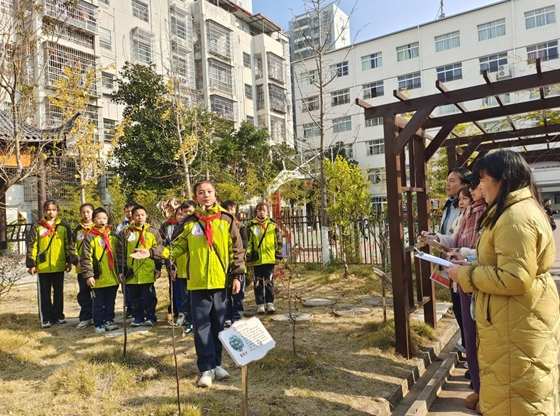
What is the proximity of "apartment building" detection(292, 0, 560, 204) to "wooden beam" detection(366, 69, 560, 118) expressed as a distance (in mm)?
22635

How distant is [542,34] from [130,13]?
27.8 m

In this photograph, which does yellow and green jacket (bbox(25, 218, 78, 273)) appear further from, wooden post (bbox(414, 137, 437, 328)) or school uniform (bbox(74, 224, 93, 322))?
wooden post (bbox(414, 137, 437, 328))

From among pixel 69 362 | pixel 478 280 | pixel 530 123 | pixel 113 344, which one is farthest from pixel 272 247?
pixel 530 123

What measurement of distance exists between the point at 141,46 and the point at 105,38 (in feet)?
8.45

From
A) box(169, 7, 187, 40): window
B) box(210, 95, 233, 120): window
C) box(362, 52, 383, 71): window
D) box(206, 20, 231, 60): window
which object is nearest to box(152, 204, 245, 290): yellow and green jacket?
box(210, 95, 233, 120): window

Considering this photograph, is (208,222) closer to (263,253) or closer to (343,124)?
(263,253)

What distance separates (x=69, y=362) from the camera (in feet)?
15.2

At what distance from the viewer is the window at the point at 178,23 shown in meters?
29.7

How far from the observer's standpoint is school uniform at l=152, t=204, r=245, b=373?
385cm

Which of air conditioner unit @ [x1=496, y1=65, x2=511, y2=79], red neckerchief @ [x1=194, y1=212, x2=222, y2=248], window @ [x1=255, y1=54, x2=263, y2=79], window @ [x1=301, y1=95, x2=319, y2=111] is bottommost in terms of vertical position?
red neckerchief @ [x1=194, y1=212, x2=222, y2=248]

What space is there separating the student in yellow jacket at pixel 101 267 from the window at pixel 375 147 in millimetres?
34383

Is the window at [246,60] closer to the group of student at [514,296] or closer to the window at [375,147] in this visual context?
the window at [375,147]

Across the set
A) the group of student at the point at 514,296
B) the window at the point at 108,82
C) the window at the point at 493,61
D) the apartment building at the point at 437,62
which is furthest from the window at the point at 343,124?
the group of student at the point at 514,296

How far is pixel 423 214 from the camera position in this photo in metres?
5.69
